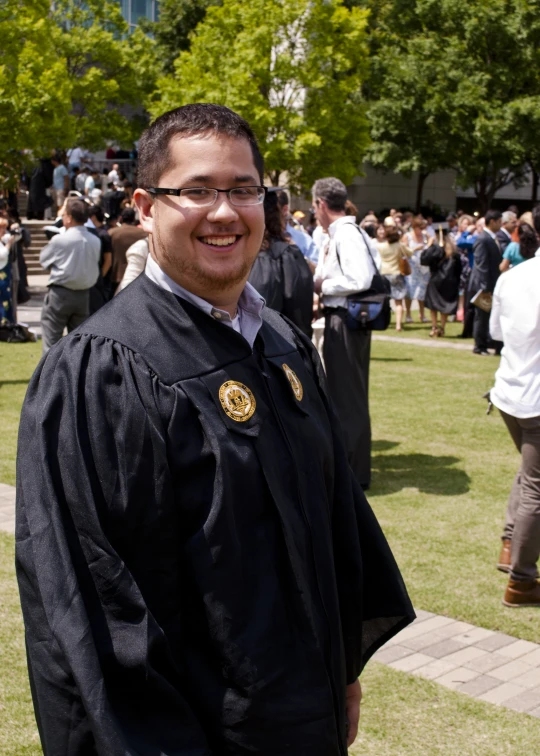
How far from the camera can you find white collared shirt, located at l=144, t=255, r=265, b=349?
2336 millimetres

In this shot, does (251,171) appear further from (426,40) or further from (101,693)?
(426,40)

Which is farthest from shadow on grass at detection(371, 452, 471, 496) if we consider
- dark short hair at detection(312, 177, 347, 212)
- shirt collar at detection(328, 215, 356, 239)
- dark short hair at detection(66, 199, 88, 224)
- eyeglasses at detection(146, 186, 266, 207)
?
eyeglasses at detection(146, 186, 266, 207)

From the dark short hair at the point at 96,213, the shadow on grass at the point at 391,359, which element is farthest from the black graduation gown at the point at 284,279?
the dark short hair at the point at 96,213

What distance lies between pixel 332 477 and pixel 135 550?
601 millimetres

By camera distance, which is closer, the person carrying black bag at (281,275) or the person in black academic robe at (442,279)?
the person carrying black bag at (281,275)

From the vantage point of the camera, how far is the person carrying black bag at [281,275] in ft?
23.1

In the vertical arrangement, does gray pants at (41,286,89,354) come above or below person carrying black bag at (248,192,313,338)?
below

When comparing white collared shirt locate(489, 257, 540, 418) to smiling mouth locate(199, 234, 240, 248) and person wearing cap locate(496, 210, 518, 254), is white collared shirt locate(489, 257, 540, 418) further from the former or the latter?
person wearing cap locate(496, 210, 518, 254)

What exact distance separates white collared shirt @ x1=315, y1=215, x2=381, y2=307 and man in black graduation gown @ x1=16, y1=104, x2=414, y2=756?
4974 millimetres

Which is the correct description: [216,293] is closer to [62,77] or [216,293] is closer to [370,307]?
[370,307]

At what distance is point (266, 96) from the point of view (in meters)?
27.9

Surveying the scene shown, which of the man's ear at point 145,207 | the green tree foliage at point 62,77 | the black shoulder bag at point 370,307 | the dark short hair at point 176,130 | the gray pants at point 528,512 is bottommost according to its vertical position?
the gray pants at point 528,512

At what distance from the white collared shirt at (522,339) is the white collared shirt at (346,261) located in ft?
6.15

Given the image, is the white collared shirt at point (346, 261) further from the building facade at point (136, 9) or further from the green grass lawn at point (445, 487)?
the building facade at point (136, 9)
